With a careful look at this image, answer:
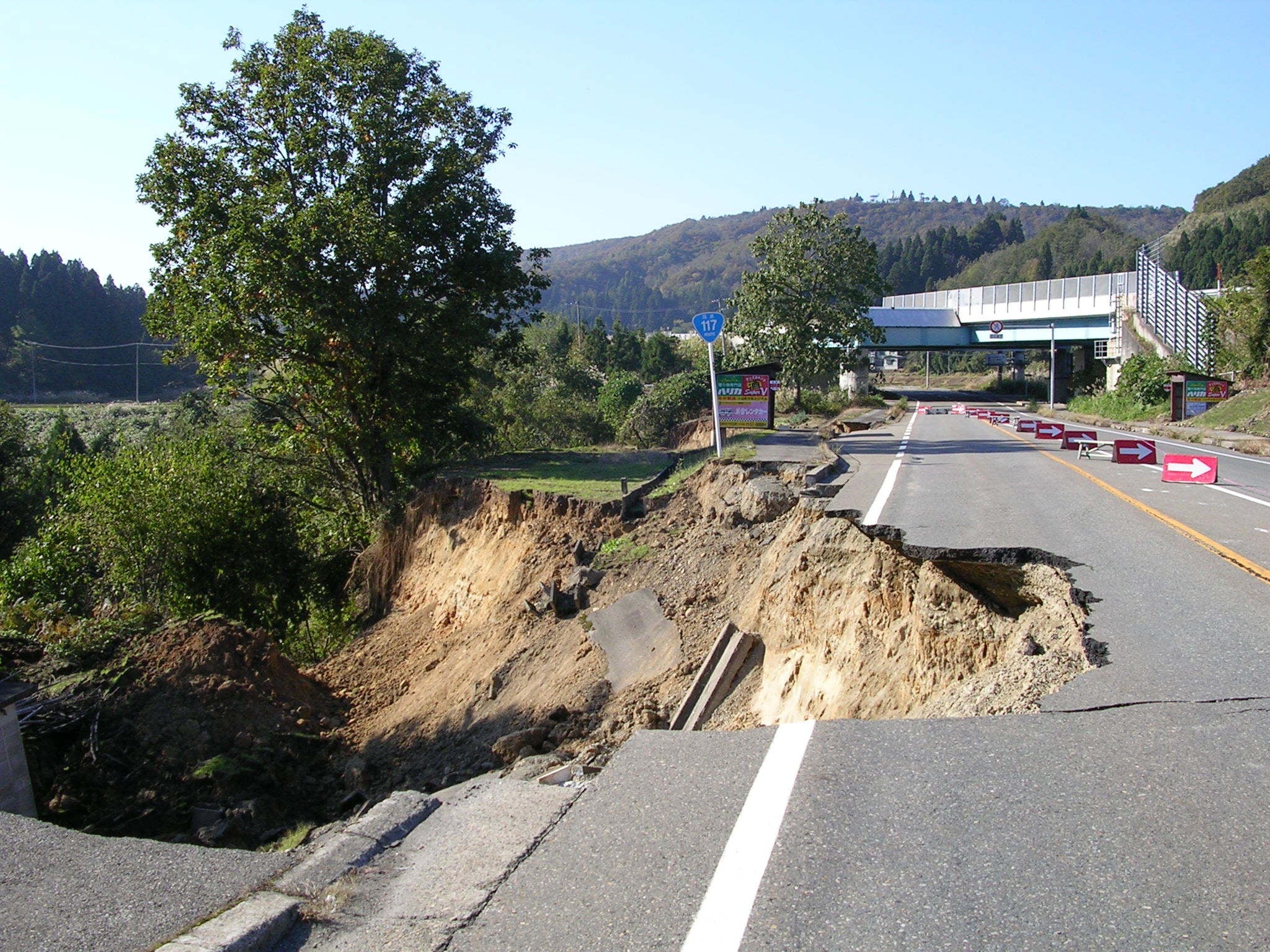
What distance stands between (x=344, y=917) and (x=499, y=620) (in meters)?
10.7

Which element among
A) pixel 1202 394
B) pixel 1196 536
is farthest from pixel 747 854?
pixel 1202 394

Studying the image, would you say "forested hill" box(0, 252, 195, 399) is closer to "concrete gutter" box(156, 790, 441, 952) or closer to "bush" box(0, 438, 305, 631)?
"bush" box(0, 438, 305, 631)

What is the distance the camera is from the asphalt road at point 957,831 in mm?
3164

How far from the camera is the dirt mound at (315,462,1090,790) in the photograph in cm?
660

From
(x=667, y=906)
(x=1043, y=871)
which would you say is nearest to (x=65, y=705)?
(x=667, y=906)

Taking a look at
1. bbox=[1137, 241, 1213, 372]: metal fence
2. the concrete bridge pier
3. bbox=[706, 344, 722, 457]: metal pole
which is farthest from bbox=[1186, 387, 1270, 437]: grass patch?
the concrete bridge pier

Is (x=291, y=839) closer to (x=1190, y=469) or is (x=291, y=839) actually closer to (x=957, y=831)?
(x=957, y=831)

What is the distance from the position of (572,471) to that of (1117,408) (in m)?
33.0

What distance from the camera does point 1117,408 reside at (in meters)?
43.6

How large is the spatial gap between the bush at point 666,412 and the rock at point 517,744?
21756mm

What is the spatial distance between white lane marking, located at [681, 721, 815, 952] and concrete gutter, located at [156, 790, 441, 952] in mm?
1626

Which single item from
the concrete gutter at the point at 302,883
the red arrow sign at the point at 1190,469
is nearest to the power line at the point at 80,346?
the red arrow sign at the point at 1190,469

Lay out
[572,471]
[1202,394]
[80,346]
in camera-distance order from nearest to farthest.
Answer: [572,471]
[1202,394]
[80,346]

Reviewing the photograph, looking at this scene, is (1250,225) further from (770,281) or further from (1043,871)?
(1043,871)
